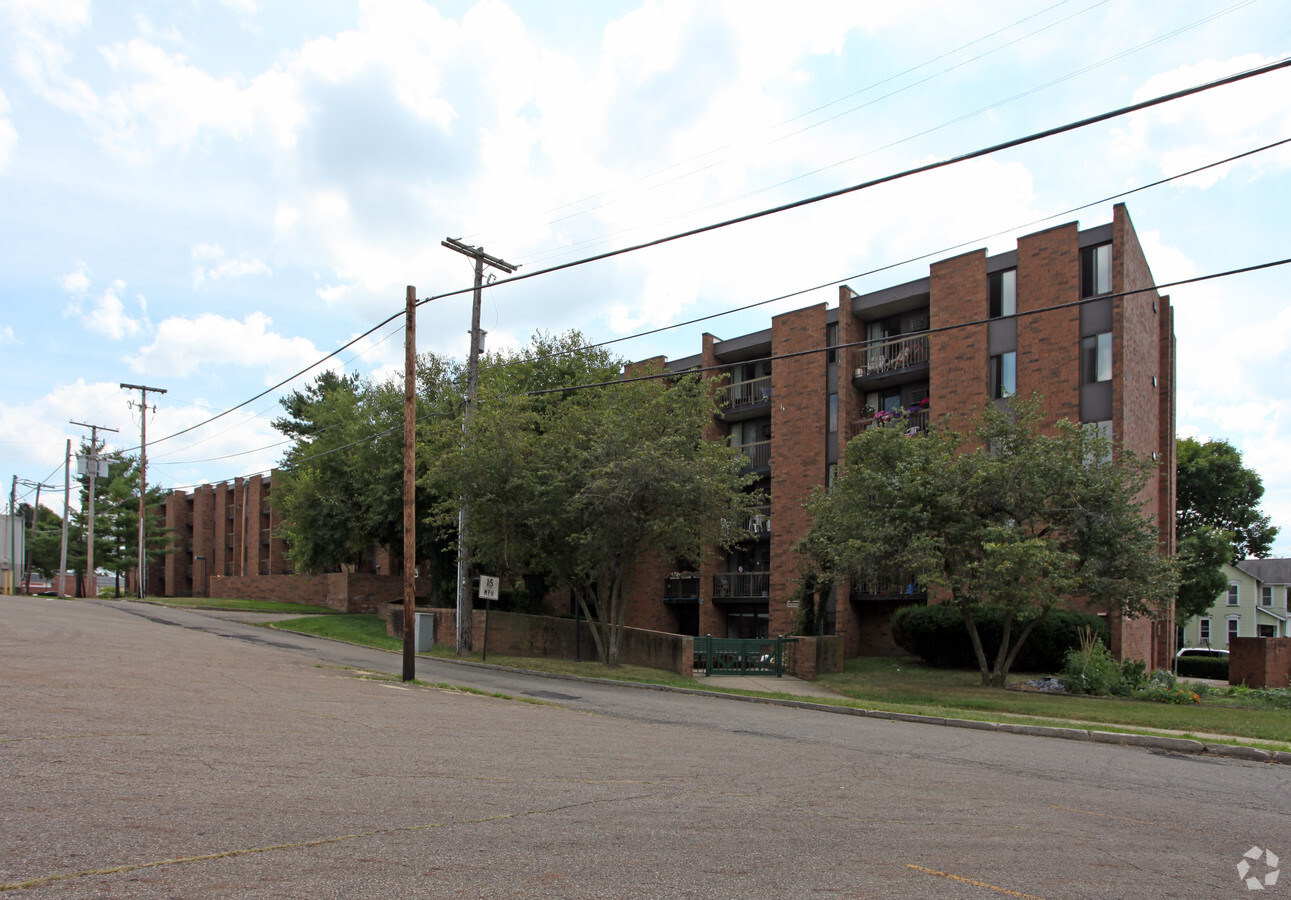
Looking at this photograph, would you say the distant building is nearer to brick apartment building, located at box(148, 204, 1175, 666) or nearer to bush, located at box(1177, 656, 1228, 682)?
bush, located at box(1177, 656, 1228, 682)

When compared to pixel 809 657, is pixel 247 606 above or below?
below

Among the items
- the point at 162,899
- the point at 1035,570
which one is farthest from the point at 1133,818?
the point at 1035,570

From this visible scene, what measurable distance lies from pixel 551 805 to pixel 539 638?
72.2ft

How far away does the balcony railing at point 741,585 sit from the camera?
33.7 meters

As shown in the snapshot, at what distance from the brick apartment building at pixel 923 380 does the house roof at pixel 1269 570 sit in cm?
3909

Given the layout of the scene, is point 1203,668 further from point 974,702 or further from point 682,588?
point 974,702

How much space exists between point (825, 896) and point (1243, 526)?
53201mm

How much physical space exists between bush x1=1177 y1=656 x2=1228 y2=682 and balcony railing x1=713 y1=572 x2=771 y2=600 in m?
19.2

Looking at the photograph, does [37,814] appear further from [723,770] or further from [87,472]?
[87,472]

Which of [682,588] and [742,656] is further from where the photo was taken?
[682,588]

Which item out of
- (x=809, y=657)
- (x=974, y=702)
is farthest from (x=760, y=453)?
(x=974, y=702)

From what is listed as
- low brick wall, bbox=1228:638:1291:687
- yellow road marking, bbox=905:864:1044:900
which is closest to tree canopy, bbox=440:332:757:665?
low brick wall, bbox=1228:638:1291:687

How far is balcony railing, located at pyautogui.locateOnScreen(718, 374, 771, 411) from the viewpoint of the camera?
3553 cm

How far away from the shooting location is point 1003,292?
2903 cm
